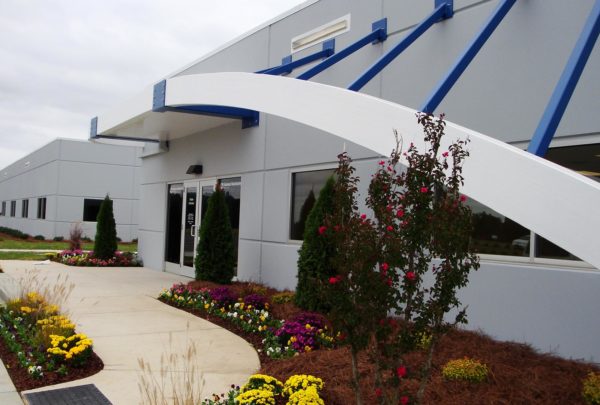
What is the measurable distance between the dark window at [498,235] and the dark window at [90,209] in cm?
3043

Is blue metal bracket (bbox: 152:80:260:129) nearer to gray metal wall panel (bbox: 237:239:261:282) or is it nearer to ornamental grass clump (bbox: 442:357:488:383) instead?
gray metal wall panel (bbox: 237:239:261:282)

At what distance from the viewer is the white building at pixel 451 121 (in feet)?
13.3

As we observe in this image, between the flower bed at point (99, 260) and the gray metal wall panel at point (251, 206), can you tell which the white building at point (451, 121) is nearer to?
the gray metal wall panel at point (251, 206)

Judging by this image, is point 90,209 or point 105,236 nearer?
point 105,236

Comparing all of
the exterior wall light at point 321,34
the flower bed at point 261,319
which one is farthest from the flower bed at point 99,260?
the exterior wall light at point 321,34

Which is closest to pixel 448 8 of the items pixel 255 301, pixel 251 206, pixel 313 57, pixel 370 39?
pixel 370 39

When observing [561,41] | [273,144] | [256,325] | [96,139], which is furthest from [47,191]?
[561,41]

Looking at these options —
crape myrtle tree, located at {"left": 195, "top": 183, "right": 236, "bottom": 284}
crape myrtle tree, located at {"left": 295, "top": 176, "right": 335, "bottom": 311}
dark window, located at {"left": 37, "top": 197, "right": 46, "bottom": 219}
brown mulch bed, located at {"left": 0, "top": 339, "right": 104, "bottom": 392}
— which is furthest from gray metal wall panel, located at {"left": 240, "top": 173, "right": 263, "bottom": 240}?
dark window, located at {"left": 37, "top": 197, "right": 46, "bottom": 219}

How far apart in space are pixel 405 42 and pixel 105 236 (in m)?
13.5

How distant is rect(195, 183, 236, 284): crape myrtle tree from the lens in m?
11.1

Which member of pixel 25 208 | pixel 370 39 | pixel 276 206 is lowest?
pixel 276 206

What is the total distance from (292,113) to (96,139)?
10588 millimetres

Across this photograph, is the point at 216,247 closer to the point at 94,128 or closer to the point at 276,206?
the point at 276,206

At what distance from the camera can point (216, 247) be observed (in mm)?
11242
